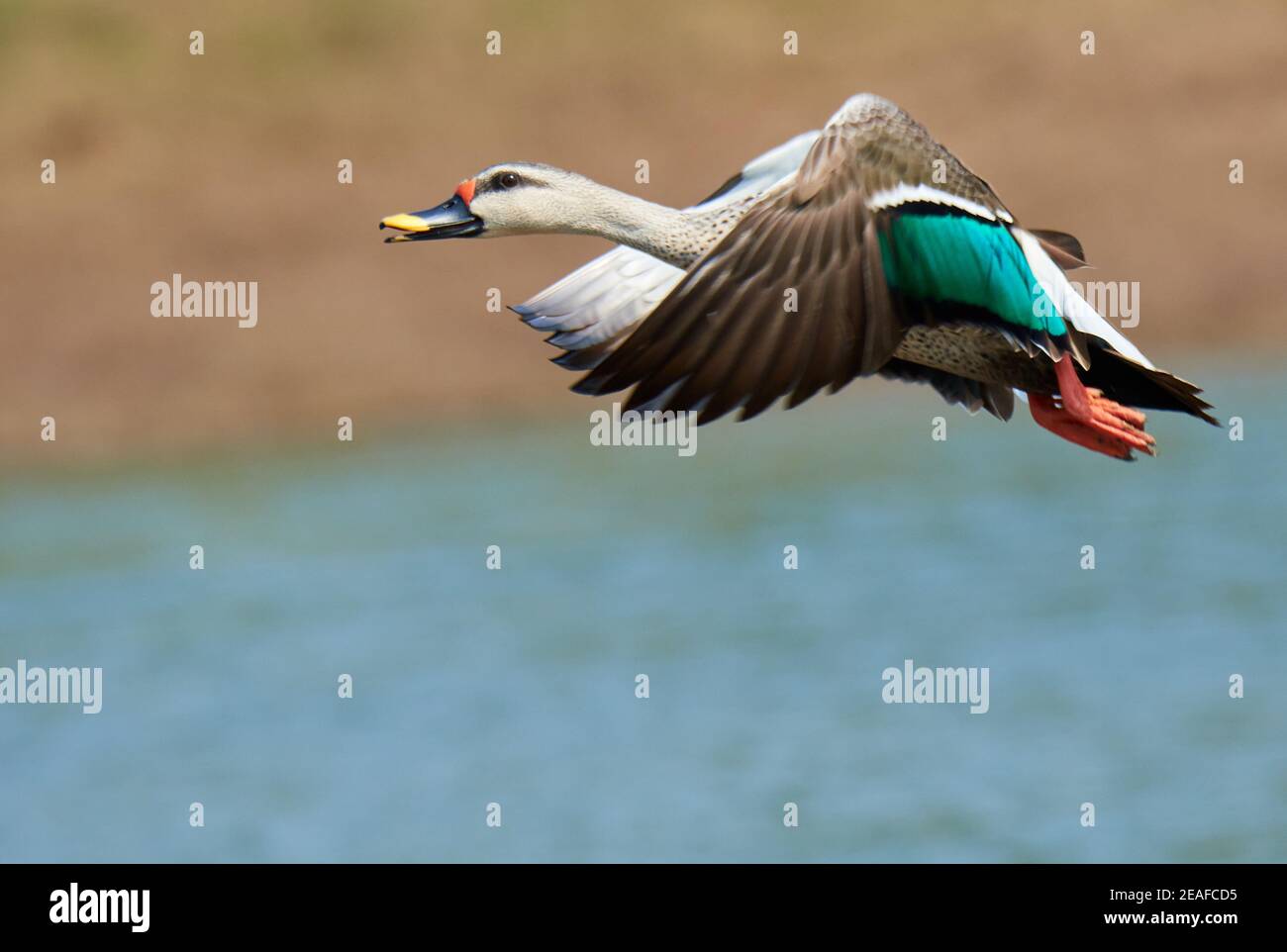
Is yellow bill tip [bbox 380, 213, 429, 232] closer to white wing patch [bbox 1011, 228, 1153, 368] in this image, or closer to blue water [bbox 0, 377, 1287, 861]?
white wing patch [bbox 1011, 228, 1153, 368]

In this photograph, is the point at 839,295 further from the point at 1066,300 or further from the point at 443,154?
the point at 443,154

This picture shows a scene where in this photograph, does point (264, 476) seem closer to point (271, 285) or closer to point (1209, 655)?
point (271, 285)

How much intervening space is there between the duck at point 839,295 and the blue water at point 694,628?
7.61m

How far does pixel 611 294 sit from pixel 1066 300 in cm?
116

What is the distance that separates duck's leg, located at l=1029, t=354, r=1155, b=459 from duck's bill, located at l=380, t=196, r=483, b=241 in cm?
141

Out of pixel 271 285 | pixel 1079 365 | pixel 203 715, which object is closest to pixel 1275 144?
pixel 271 285

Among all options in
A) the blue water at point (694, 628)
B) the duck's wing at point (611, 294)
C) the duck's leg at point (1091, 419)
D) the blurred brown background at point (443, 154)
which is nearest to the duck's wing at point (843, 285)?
the duck's leg at point (1091, 419)

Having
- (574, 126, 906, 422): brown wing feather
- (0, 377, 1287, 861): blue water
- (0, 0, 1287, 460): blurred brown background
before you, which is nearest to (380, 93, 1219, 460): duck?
(574, 126, 906, 422): brown wing feather

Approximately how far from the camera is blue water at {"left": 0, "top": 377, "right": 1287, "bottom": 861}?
45.3 ft

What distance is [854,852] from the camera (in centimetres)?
1277

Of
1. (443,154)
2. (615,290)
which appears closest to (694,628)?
(443,154)

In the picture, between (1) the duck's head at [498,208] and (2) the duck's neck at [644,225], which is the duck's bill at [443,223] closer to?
(1) the duck's head at [498,208]

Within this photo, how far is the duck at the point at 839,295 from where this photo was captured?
4453 millimetres

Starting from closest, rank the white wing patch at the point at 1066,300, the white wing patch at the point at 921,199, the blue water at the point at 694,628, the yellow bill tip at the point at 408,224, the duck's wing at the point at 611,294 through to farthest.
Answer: the white wing patch at the point at 921,199 < the white wing patch at the point at 1066,300 < the yellow bill tip at the point at 408,224 < the duck's wing at the point at 611,294 < the blue water at the point at 694,628
